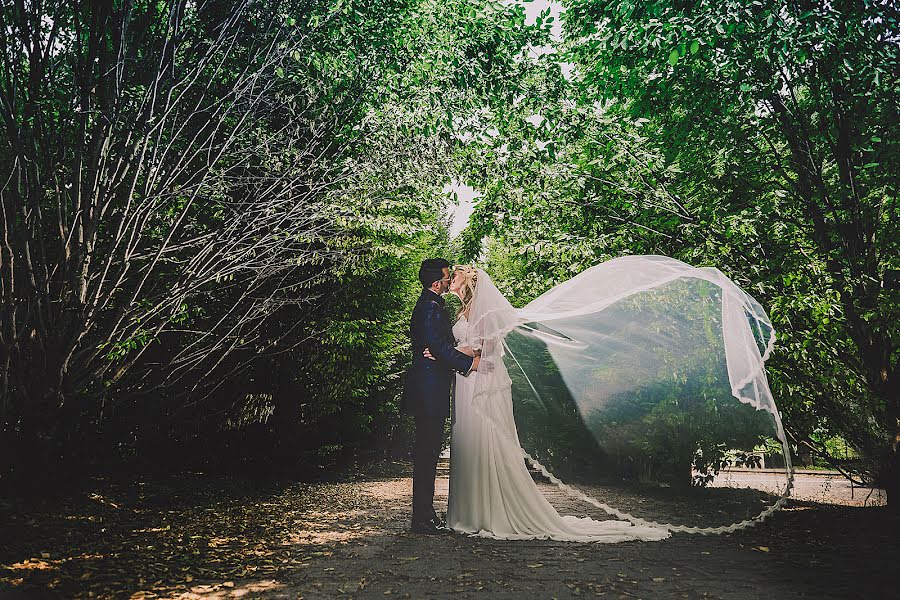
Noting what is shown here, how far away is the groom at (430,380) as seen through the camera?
6.45 m

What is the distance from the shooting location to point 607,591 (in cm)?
426

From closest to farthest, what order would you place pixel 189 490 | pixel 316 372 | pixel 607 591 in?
pixel 607 591
pixel 189 490
pixel 316 372

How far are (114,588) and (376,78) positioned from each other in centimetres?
702

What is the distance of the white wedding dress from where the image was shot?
20.2ft

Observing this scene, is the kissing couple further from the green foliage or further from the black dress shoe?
the green foliage

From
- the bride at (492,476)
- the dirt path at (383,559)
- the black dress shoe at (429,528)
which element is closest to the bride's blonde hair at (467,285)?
the bride at (492,476)

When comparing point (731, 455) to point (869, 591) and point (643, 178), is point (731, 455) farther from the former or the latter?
point (643, 178)

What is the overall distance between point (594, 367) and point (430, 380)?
5.51 feet

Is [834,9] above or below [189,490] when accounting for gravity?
above

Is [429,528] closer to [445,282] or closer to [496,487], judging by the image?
[496,487]

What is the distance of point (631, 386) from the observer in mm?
6340

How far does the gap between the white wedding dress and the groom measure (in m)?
0.20

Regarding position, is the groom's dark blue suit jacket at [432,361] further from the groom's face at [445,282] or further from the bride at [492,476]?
the bride at [492,476]

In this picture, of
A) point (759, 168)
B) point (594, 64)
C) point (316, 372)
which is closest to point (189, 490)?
point (316, 372)
